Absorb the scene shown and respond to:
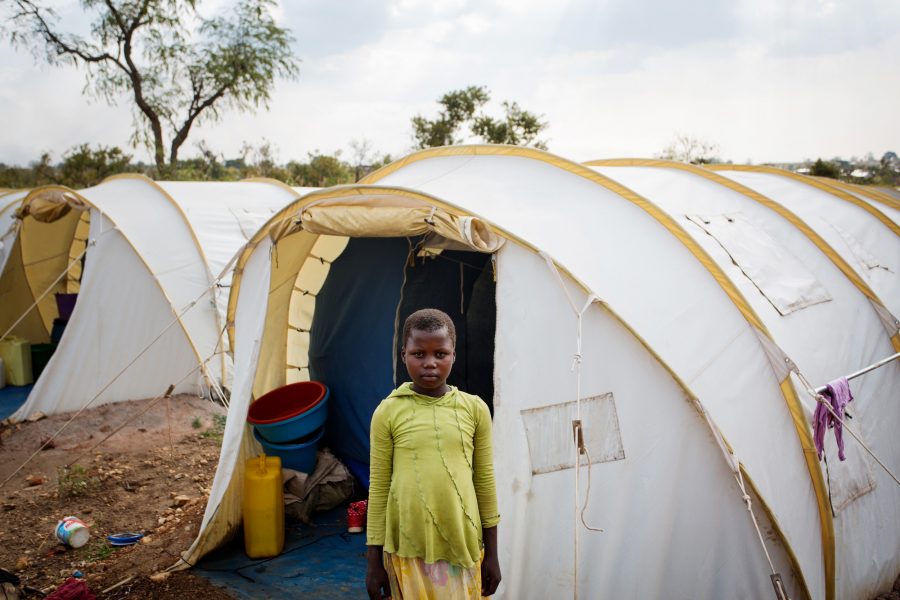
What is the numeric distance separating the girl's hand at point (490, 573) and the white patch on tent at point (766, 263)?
214cm

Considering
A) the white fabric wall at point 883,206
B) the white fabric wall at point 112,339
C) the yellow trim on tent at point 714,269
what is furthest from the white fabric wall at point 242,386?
the white fabric wall at point 883,206

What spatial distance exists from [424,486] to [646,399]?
1200 mm

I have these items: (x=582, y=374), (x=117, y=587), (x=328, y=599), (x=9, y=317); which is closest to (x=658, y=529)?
(x=582, y=374)

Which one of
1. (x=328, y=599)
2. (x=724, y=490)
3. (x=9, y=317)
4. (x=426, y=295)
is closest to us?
(x=724, y=490)

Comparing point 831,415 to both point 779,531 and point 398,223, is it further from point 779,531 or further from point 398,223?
point 398,223

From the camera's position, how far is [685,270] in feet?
11.3

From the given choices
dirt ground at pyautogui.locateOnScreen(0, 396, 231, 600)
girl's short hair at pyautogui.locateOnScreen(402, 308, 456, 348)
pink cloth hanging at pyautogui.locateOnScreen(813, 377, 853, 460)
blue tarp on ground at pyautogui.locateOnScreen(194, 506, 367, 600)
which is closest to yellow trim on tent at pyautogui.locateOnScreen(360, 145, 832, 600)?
pink cloth hanging at pyautogui.locateOnScreen(813, 377, 853, 460)

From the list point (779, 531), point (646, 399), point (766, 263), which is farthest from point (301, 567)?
point (766, 263)

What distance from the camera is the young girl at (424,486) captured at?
2350mm

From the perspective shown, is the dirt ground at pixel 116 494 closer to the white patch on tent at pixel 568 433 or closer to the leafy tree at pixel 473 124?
the white patch on tent at pixel 568 433

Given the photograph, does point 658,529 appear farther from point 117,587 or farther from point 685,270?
point 117,587

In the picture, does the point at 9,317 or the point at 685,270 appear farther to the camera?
A: the point at 9,317

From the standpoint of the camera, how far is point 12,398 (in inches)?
307

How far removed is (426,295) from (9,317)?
274 inches
